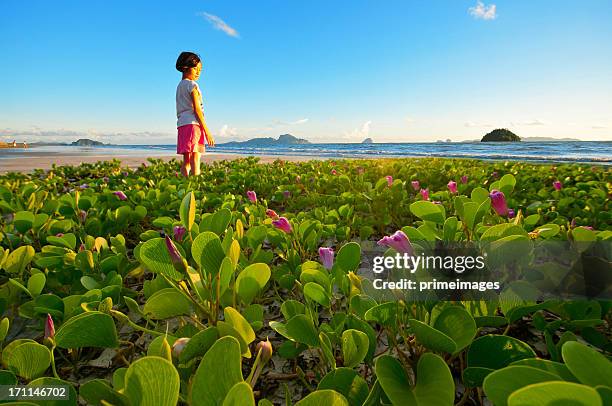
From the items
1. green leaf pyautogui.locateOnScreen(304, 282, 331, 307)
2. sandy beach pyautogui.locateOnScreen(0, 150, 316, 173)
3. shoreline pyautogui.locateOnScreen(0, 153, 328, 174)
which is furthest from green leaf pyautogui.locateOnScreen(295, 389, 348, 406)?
sandy beach pyautogui.locateOnScreen(0, 150, 316, 173)

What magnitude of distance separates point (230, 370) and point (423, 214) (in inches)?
38.8

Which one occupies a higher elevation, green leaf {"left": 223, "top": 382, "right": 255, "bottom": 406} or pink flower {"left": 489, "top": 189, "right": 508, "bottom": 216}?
pink flower {"left": 489, "top": 189, "right": 508, "bottom": 216}

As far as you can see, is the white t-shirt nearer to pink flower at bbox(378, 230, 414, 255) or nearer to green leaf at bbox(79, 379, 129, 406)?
pink flower at bbox(378, 230, 414, 255)

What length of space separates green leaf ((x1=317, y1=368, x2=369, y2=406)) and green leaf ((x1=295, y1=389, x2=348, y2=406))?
175 millimetres

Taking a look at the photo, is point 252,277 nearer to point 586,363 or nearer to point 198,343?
point 198,343

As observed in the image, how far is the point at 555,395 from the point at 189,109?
17.5ft

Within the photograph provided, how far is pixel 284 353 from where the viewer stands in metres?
1.00

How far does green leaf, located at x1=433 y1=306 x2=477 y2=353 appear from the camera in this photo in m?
0.73

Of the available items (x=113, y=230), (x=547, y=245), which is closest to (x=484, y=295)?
(x=547, y=245)

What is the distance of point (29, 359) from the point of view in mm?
766

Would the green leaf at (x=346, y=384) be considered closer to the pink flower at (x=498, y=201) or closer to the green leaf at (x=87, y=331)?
the green leaf at (x=87, y=331)

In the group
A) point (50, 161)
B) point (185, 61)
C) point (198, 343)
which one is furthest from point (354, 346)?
point (50, 161)

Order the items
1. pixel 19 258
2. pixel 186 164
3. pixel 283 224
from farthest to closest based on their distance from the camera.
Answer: pixel 186 164 → pixel 283 224 → pixel 19 258

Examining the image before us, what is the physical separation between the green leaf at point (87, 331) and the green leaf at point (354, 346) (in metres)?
0.53
